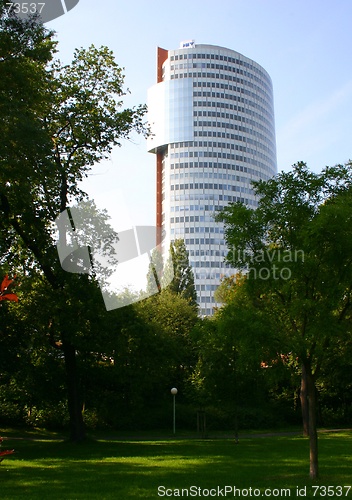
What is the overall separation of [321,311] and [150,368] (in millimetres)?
18379

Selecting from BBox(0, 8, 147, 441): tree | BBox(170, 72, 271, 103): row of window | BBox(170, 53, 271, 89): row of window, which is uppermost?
BBox(170, 53, 271, 89): row of window

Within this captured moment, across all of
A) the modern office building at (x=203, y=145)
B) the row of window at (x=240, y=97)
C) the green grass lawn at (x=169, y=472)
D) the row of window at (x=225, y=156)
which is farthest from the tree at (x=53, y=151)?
the row of window at (x=240, y=97)

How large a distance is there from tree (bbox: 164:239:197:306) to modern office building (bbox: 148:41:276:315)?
2506 inches

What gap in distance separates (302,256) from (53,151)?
15941 millimetres

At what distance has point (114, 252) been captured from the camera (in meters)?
27.5

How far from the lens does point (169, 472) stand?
15.7m

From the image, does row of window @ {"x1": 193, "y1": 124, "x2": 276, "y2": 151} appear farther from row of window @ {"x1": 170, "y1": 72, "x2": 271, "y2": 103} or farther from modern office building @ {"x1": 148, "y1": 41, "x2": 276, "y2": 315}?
row of window @ {"x1": 170, "y1": 72, "x2": 271, "y2": 103}

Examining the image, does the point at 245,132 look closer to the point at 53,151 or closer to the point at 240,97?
the point at 240,97

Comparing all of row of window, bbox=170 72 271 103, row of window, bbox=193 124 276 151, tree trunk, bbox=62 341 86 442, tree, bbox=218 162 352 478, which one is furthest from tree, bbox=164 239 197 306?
row of window, bbox=170 72 271 103

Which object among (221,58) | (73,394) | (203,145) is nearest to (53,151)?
(73,394)

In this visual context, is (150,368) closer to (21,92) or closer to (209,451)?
(209,451)

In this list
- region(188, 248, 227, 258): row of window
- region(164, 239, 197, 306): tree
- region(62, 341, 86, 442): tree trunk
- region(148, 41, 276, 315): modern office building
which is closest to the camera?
region(62, 341, 86, 442): tree trunk

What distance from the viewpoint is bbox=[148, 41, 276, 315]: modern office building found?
5517 inches

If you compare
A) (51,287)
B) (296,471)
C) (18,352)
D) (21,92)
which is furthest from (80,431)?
(21,92)
